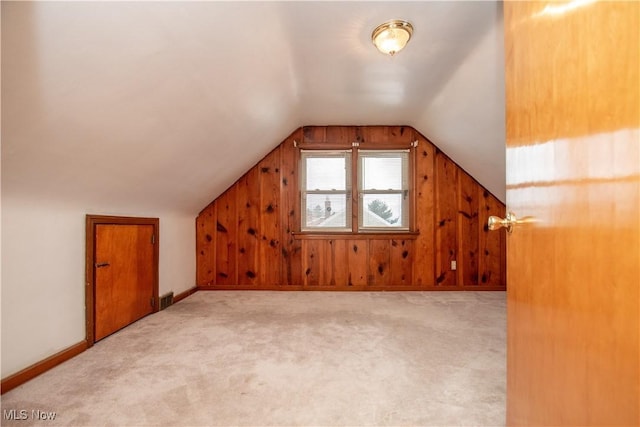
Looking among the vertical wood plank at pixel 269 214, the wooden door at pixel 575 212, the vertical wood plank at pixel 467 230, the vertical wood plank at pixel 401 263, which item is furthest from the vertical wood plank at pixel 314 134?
the wooden door at pixel 575 212

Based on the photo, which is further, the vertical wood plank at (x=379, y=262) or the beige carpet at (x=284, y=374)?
the vertical wood plank at (x=379, y=262)

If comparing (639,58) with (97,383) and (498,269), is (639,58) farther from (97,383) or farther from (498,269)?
(498,269)

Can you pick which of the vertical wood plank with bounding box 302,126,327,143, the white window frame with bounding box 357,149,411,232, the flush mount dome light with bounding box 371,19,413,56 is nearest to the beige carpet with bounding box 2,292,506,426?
the white window frame with bounding box 357,149,411,232

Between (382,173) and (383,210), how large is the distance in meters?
0.49

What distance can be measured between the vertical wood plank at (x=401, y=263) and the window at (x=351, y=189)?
24cm

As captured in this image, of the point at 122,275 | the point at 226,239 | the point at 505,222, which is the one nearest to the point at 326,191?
the point at 226,239

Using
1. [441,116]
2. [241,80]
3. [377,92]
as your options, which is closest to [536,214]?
[241,80]

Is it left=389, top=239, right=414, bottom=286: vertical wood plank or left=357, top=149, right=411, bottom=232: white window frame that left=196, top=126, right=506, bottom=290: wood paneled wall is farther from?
left=357, top=149, right=411, bottom=232: white window frame

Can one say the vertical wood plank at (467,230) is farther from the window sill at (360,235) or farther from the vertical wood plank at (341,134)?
the vertical wood plank at (341,134)

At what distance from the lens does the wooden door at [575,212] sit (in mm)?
495

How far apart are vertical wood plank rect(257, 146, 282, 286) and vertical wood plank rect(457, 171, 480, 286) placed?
2.32 m

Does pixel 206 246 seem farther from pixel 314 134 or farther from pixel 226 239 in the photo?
pixel 314 134

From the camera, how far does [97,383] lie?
1571mm

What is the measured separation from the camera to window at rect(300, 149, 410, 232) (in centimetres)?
382
